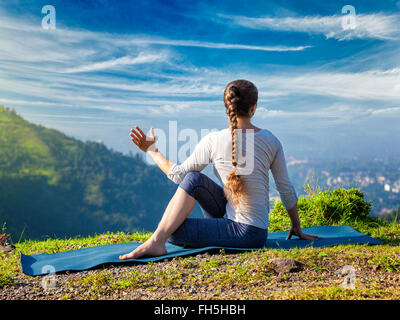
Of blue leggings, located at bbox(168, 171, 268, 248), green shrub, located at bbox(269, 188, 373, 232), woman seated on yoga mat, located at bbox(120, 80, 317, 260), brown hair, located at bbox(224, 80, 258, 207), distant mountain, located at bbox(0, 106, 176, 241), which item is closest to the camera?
→ brown hair, located at bbox(224, 80, 258, 207)

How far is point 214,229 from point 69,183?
3801cm

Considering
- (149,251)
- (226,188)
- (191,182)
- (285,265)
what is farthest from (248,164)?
(149,251)

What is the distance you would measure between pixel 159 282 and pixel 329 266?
1676 millimetres

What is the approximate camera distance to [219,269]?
11.5 ft

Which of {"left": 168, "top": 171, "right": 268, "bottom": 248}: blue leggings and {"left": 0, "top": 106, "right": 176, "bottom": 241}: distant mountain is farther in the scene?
{"left": 0, "top": 106, "right": 176, "bottom": 241}: distant mountain

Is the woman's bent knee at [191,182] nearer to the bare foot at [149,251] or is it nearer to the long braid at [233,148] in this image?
the long braid at [233,148]

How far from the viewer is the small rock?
3.37 meters

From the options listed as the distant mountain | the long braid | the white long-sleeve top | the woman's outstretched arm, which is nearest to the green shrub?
the white long-sleeve top

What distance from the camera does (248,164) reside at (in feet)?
12.4

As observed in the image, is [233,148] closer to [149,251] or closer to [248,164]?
[248,164]

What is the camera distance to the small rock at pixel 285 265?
3.37 metres

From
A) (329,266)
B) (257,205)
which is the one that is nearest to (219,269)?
(257,205)

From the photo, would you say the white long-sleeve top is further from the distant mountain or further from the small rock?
the distant mountain
